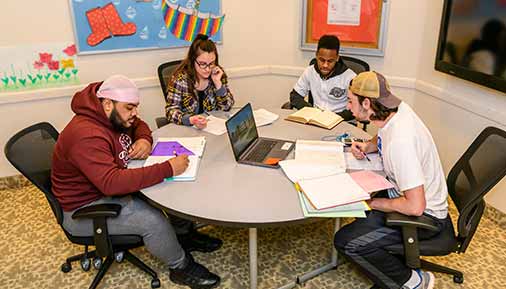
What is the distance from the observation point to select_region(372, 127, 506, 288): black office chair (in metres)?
1.70

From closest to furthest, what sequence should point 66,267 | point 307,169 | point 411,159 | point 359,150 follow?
point 411,159
point 307,169
point 359,150
point 66,267

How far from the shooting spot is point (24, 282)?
88.0 inches

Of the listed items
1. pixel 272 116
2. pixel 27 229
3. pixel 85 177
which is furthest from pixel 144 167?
pixel 27 229

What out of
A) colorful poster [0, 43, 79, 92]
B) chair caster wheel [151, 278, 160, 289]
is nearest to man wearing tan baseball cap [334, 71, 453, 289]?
chair caster wheel [151, 278, 160, 289]

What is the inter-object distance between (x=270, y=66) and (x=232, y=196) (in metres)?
2.23

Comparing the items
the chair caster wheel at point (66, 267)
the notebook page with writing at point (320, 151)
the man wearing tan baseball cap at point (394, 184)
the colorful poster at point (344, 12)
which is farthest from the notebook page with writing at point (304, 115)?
the chair caster wheel at point (66, 267)

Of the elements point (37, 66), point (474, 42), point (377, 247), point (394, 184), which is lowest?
point (377, 247)

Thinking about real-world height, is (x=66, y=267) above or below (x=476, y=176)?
below

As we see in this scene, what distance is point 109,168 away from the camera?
71.1 inches

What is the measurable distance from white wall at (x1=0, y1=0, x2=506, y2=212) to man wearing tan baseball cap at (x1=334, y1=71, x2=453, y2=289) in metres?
1.04

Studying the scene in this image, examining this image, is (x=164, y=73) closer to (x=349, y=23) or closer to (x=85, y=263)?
(x=85, y=263)

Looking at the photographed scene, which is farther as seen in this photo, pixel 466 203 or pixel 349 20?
pixel 349 20

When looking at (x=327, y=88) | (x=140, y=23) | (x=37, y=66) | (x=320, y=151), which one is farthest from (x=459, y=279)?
(x=37, y=66)

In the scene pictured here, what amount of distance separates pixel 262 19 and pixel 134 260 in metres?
2.24
